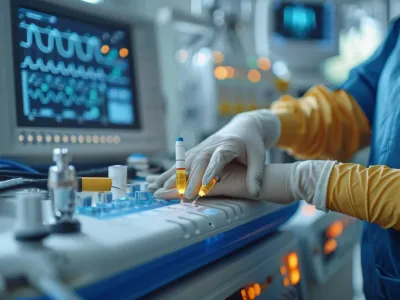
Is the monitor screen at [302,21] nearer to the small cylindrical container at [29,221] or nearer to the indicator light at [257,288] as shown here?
the indicator light at [257,288]

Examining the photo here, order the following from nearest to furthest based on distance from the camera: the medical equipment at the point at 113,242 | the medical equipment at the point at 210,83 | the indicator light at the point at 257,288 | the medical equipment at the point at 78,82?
the medical equipment at the point at 113,242 → the indicator light at the point at 257,288 → the medical equipment at the point at 78,82 → the medical equipment at the point at 210,83

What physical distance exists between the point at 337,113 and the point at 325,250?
354 mm

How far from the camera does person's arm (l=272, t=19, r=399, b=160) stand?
1.01 m

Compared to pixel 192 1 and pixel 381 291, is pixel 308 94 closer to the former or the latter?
pixel 381 291

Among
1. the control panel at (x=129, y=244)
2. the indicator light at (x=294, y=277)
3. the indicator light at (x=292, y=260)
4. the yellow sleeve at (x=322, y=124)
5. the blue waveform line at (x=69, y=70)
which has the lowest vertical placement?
the indicator light at (x=294, y=277)

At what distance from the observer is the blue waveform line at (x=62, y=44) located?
0.88 m

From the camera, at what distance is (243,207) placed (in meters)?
0.62

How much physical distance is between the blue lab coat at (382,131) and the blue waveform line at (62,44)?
0.66 m

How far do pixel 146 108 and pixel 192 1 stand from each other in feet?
3.91

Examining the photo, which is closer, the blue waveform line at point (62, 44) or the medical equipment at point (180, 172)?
the medical equipment at point (180, 172)

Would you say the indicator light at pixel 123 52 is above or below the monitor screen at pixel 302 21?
below

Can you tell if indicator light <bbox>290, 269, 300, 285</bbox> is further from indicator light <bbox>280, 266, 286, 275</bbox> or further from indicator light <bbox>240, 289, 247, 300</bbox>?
Answer: indicator light <bbox>240, 289, 247, 300</bbox>

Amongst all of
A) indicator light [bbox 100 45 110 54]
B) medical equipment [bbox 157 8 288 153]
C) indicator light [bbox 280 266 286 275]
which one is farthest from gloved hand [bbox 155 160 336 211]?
medical equipment [bbox 157 8 288 153]

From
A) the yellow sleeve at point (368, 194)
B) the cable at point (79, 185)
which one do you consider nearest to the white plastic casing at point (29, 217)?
the cable at point (79, 185)
